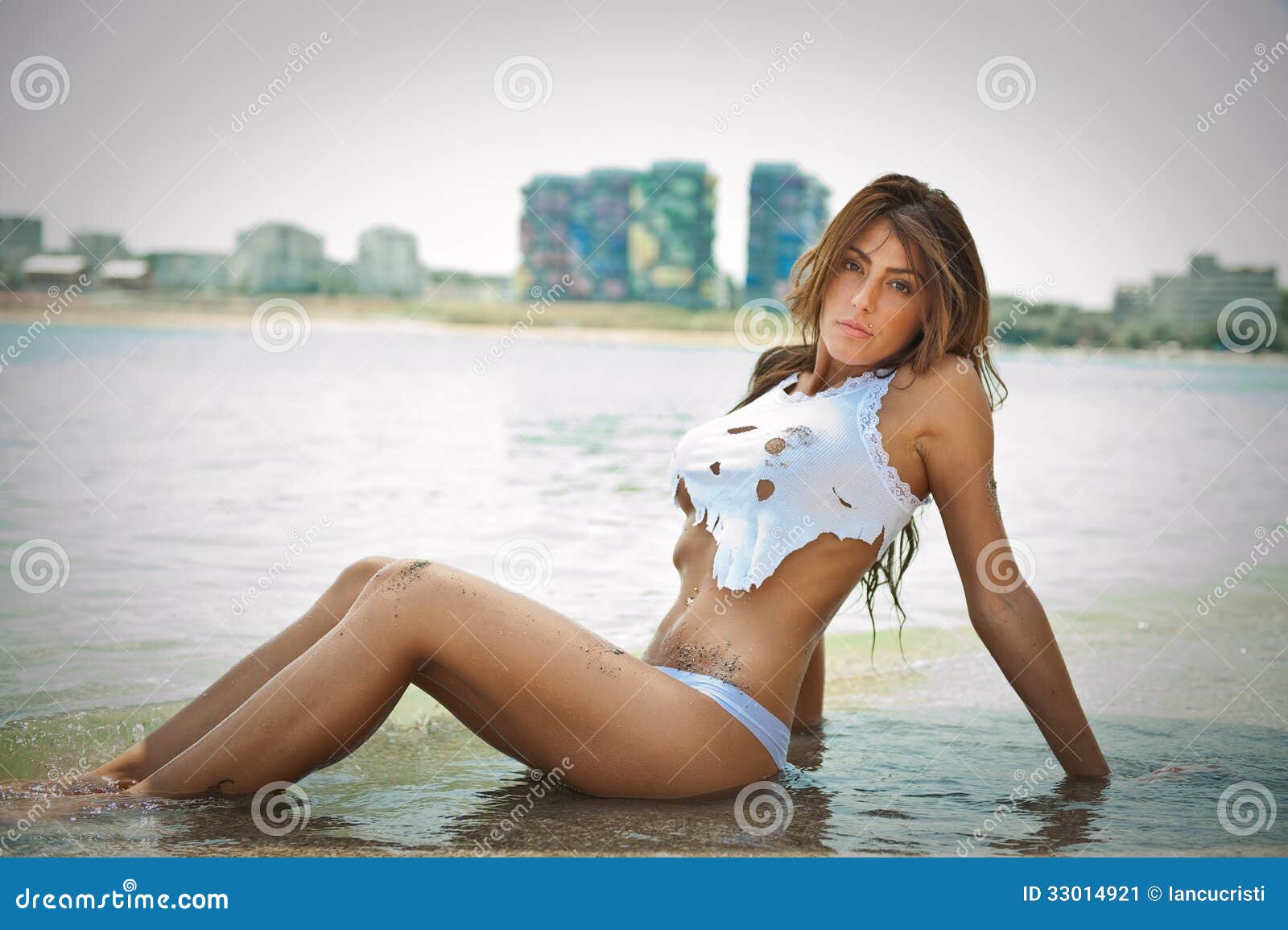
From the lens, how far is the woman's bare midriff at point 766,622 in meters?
2.26

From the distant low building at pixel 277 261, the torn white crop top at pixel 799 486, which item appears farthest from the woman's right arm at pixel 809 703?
the distant low building at pixel 277 261

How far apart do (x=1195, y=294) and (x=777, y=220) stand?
13.3 metres

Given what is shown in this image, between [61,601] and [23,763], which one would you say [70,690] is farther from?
[61,601]

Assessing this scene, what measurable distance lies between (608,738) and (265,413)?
1128 centimetres

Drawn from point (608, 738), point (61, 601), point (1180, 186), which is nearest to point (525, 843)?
point (608, 738)

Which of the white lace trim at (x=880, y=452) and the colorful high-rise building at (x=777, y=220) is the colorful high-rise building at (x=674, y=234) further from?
the white lace trim at (x=880, y=452)

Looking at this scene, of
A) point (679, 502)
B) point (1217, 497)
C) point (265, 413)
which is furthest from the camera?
point (265, 413)

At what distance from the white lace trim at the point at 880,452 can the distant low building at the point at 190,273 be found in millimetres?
39229

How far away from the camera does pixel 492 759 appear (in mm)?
2842
